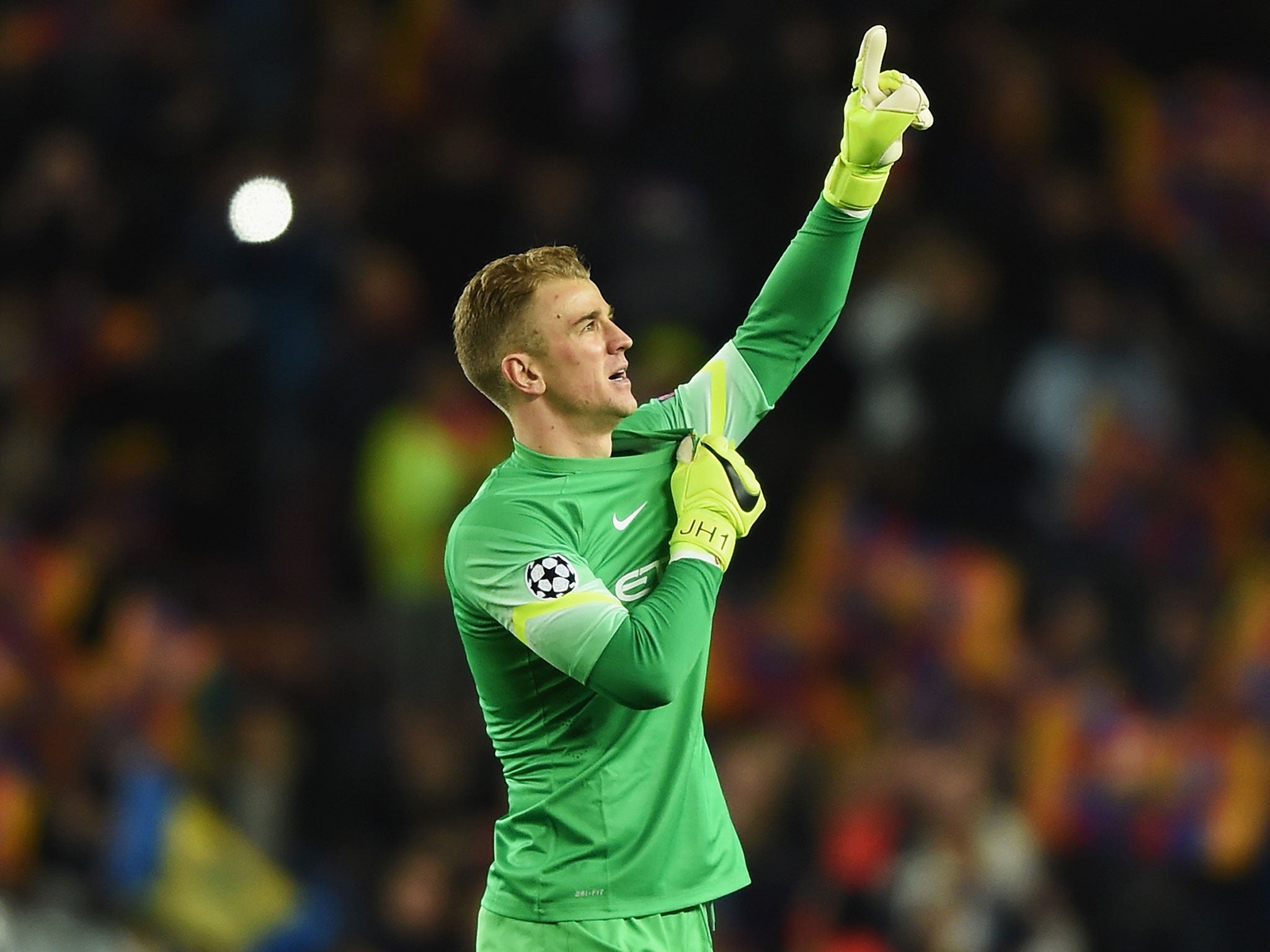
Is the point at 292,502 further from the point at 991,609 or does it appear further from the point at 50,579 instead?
the point at 991,609

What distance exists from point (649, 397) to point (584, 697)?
454 cm

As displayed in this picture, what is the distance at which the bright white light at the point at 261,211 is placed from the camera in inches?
369

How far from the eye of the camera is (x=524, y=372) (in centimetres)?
374

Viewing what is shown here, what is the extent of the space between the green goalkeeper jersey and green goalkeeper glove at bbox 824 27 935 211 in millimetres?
667

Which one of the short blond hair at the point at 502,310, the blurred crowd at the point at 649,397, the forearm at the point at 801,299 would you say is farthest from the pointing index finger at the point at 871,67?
the blurred crowd at the point at 649,397

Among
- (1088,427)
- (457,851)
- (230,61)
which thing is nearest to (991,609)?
(1088,427)

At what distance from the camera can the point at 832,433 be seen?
337 inches

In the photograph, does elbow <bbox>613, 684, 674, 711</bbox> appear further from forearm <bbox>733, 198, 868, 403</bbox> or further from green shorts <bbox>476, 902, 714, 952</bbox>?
forearm <bbox>733, 198, 868, 403</bbox>

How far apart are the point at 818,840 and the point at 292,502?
307 cm

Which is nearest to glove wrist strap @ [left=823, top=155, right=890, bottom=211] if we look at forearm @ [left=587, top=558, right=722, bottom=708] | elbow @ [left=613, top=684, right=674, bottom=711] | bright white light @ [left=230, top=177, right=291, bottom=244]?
forearm @ [left=587, top=558, right=722, bottom=708]

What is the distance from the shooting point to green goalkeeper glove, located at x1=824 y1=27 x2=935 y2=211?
12.7 feet

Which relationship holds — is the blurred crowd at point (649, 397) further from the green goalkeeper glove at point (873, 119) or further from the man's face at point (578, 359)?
the man's face at point (578, 359)

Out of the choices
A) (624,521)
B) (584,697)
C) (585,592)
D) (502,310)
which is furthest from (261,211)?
(585,592)

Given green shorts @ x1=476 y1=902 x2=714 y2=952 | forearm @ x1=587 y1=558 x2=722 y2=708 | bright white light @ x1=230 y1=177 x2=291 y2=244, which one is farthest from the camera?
bright white light @ x1=230 y1=177 x2=291 y2=244
